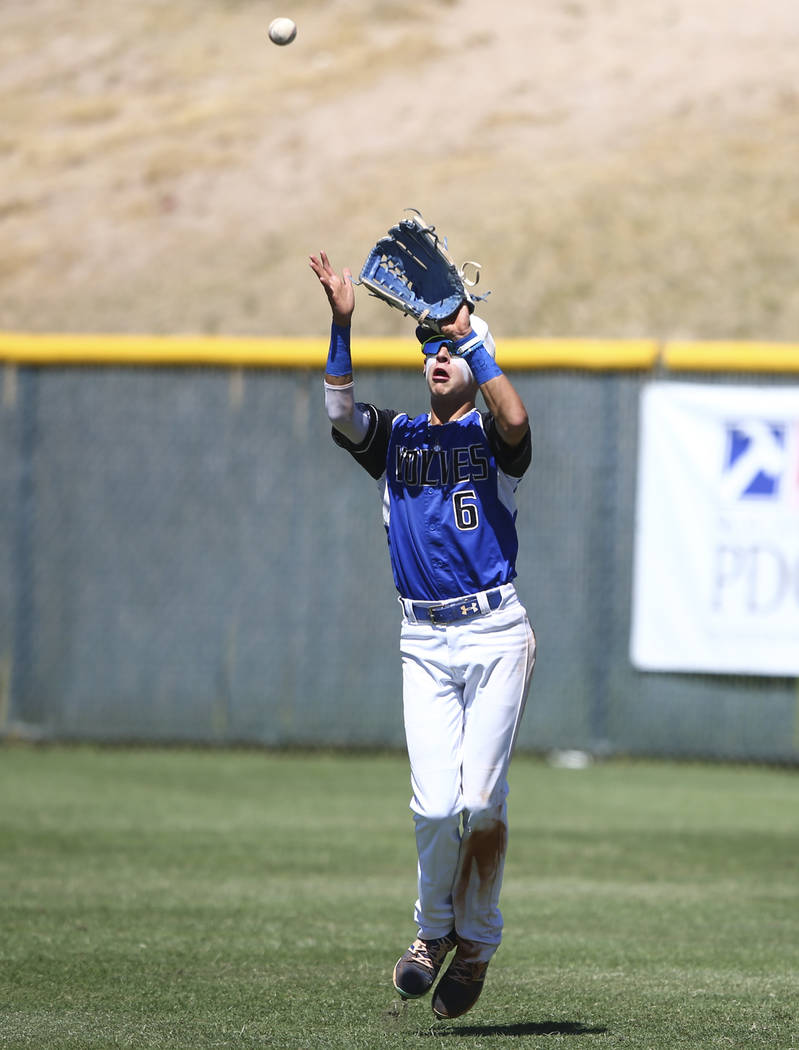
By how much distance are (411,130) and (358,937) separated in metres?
21.4

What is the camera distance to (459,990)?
15.0ft

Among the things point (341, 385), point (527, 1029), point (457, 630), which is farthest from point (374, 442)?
point (527, 1029)

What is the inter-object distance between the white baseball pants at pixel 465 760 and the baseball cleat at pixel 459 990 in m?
0.04

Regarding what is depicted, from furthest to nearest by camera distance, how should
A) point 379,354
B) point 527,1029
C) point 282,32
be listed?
point 379,354, point 282,32, point 527,1029

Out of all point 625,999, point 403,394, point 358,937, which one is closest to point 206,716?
point 403,394

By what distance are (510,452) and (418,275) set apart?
2.17 ft

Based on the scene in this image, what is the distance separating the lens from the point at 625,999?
193 inches

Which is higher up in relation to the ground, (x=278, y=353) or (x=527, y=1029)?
(x=278, y=353)

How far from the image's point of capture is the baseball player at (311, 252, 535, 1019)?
464 cm

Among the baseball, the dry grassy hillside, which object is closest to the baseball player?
the baseball

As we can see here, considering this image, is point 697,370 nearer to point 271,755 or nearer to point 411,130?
point 271,755

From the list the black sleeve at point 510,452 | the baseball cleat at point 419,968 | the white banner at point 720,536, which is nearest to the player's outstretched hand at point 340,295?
the black sleeve at point 510,452

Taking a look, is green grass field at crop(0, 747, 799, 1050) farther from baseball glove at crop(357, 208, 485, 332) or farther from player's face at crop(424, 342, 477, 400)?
baseball glove at crop(357, 208, 485, 332)

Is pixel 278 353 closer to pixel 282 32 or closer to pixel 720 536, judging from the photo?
pixel 720 536
